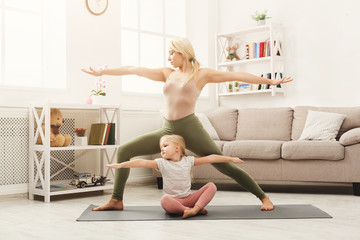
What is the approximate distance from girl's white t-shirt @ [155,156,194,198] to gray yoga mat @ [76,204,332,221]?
16 centimetres

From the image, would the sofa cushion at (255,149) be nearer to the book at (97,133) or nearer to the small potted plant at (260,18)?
the book at (97,133)

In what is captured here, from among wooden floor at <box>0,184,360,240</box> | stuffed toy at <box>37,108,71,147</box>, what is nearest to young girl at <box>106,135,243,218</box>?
wooden floor at <box>0,184,360,240</box>

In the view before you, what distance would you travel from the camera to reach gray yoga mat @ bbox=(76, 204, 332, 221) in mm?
2922

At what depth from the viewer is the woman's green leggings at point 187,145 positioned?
3053mm

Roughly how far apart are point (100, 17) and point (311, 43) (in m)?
2.37

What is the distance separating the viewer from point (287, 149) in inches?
166

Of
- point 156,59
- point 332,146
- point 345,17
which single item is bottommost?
point 332,146

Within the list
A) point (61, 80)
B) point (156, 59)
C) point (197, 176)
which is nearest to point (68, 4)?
point (61, 80)

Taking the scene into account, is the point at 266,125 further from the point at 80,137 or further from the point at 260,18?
the point at 80,137

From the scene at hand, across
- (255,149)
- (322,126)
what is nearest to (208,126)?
(255,149)

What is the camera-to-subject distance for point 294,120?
495 cm

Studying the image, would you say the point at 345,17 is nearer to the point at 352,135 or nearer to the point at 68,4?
the point at 352,135

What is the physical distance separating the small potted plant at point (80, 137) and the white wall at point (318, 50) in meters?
2.41

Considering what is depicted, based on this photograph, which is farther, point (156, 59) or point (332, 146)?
point (156, 59)
